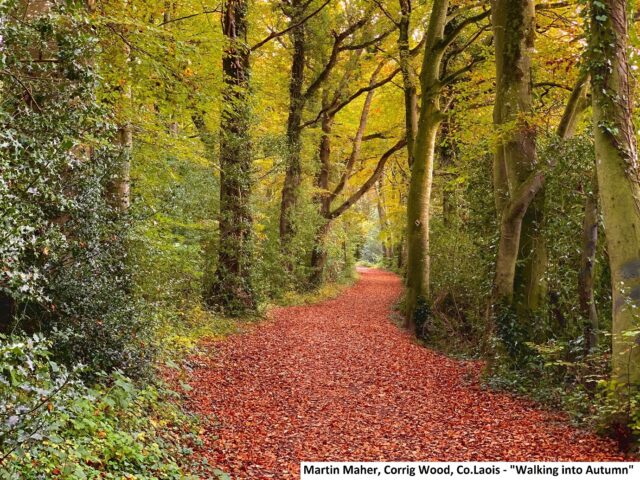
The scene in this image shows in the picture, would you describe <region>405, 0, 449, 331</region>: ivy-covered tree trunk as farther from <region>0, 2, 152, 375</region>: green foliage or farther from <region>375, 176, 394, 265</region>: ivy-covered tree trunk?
<region>375, 176, 394, 265</region>: ivy-covered tree trunk

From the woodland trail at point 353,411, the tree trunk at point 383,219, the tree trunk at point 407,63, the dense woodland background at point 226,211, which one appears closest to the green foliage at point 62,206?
the dense woodland background at point 226,211

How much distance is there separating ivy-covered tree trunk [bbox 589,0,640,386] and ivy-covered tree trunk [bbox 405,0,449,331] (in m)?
7.47

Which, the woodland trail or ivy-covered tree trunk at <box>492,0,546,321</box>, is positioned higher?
ivy-covered tree trunk at <box>492,0,546,321</box>

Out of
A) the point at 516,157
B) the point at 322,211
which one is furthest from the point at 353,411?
the point at 322,211

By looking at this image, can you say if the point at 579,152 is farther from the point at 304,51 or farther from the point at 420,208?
the point at 304,51

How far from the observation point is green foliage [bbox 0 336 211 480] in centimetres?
318

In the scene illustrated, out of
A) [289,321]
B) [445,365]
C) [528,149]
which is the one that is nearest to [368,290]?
[289,321]

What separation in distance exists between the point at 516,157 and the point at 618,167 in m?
3.35

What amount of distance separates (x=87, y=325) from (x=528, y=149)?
777 centimetres

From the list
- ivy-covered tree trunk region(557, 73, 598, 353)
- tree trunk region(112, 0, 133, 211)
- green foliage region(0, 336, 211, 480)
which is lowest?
green foliage region(0, 336, 211, 480)

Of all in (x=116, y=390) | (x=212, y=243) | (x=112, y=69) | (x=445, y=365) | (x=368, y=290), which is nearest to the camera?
(x=116, y=390)

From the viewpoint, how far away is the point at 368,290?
2667 cm
